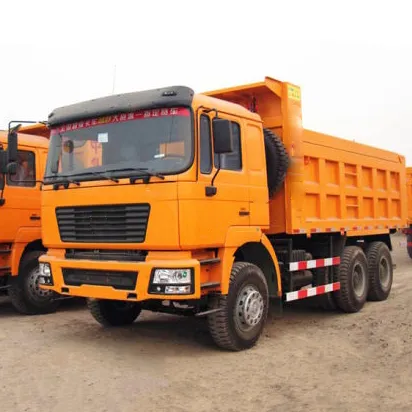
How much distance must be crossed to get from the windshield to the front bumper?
0.90m

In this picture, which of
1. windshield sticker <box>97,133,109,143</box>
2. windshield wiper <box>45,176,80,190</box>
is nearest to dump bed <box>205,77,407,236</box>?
windshield sticker <box>97,133,109,143</box>

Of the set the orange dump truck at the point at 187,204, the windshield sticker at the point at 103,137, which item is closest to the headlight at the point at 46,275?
the orange dump truck at the point at 187,204

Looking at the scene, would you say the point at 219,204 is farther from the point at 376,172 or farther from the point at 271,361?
the point at 376,172

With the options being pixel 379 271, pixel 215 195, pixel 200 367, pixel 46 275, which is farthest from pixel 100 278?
pixel 379 271

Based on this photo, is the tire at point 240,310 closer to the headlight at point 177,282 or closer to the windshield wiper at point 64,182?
the headlight at point 177,282

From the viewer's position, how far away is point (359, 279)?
8.60 metres

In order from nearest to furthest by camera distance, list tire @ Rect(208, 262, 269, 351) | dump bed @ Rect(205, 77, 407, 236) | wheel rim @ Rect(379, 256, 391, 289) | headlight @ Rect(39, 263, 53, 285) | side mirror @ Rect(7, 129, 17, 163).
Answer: tire @ Rect(208, 262, 269, 351) < headlight @ Rect(39, 263, 53, 285) < side mirror @ Rect(7, 129, 17, 163) < dump bed @ Rect(205, 77, 407, 236) < wheel rim @ Rect(379, 256, 391, 289)

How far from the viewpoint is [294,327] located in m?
7.30

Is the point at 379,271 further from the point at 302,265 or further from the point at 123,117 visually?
the point at 123,117

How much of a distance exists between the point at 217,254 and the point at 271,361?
123cm

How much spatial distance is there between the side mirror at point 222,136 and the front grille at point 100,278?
1543 mm

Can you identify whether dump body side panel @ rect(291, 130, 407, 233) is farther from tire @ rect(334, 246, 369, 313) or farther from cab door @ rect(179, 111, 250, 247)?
cab door @ rect(179, 111, 250, 247)

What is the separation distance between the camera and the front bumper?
5234 mm

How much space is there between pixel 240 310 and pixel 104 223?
1.75 meters
